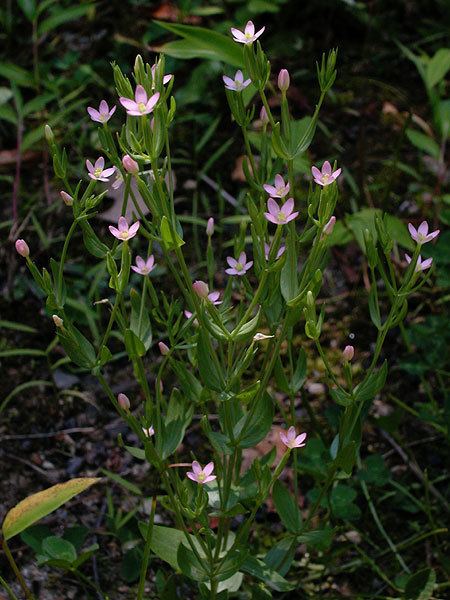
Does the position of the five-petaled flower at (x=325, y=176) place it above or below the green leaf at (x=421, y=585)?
above

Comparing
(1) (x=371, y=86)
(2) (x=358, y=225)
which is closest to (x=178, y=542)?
(2) (x=358, y=225)

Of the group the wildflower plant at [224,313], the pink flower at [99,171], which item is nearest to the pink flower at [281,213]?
the wildflower plant at [224,313]

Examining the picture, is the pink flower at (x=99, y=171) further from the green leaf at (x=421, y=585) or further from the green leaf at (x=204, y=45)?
the green leaf at (x=421, y=585)

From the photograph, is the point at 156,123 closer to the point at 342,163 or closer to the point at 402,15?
the point at 342,163

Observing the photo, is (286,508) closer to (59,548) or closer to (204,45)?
(59,548)

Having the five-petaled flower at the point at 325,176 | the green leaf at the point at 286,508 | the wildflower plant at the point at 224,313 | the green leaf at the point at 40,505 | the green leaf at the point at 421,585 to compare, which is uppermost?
the five-petaled flower at the point at 325,176

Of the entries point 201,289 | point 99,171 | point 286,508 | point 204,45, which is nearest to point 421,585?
point 286,508
